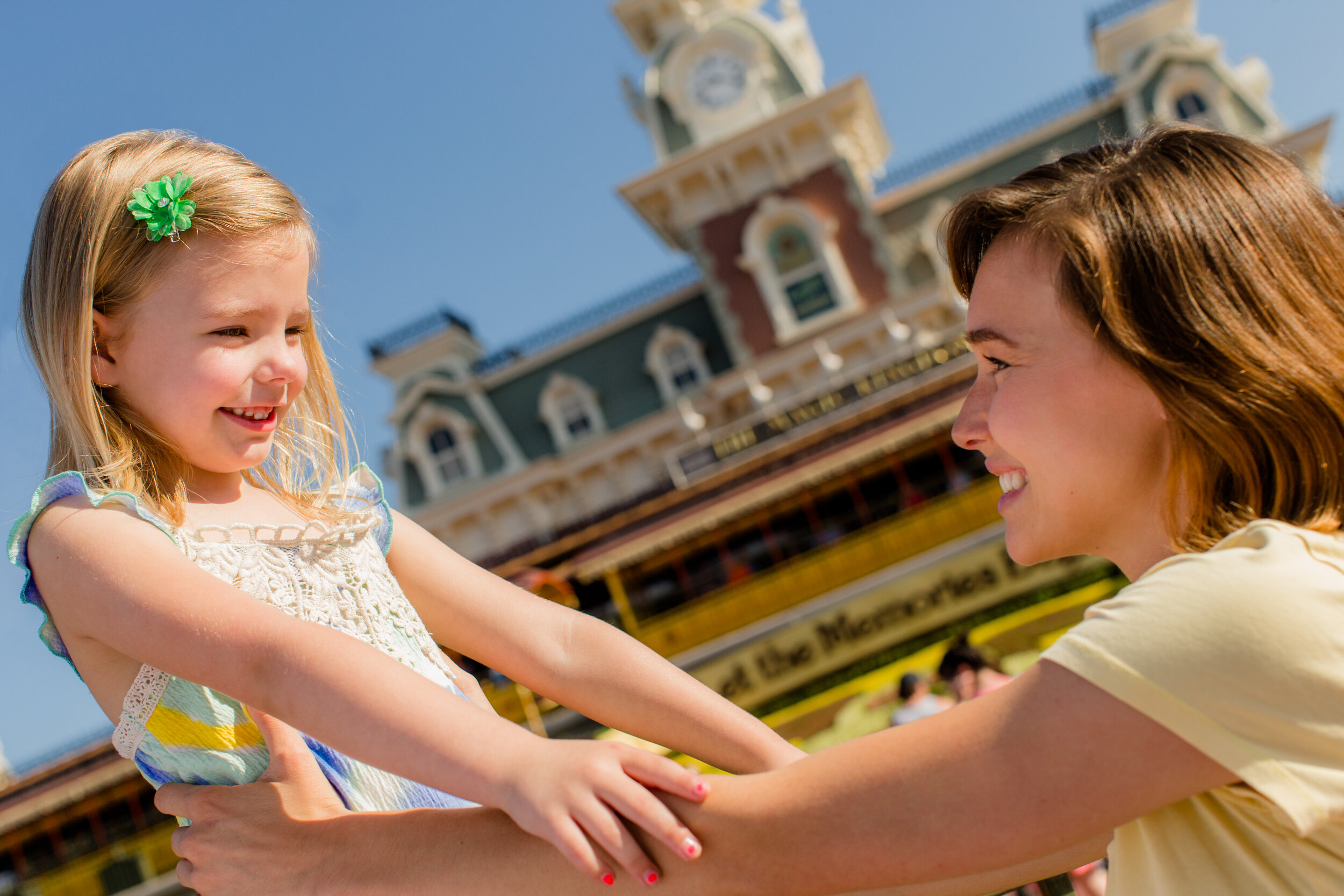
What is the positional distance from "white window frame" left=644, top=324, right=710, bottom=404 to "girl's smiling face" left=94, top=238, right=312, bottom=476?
2067cm

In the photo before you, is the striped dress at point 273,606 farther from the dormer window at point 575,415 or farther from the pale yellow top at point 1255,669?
the dormer window at point 575,415

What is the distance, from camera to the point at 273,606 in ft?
4.40

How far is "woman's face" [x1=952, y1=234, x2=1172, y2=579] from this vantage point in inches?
48.8

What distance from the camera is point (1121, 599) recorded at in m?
1.03

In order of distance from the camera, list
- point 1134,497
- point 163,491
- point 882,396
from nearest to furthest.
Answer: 1. point 1134,497
2. point 163,491
3. point 882,396

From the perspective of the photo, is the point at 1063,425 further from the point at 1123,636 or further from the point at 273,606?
the point at 273,606

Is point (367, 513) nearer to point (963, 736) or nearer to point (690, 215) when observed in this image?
point (963, 736)

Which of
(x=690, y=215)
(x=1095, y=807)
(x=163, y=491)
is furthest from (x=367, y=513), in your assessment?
(x=690, y=215)

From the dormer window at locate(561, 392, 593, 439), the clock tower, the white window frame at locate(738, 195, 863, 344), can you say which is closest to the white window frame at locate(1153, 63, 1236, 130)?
the clock tower

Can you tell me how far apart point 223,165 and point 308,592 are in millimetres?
780

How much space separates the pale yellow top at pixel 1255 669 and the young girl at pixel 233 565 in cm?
58

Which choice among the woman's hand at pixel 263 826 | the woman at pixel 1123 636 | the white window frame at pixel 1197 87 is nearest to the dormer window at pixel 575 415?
the white window frame at pixel 1197 87

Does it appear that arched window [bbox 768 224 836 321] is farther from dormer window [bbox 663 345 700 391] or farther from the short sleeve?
the short sleeve

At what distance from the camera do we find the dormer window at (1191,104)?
20844 mm
